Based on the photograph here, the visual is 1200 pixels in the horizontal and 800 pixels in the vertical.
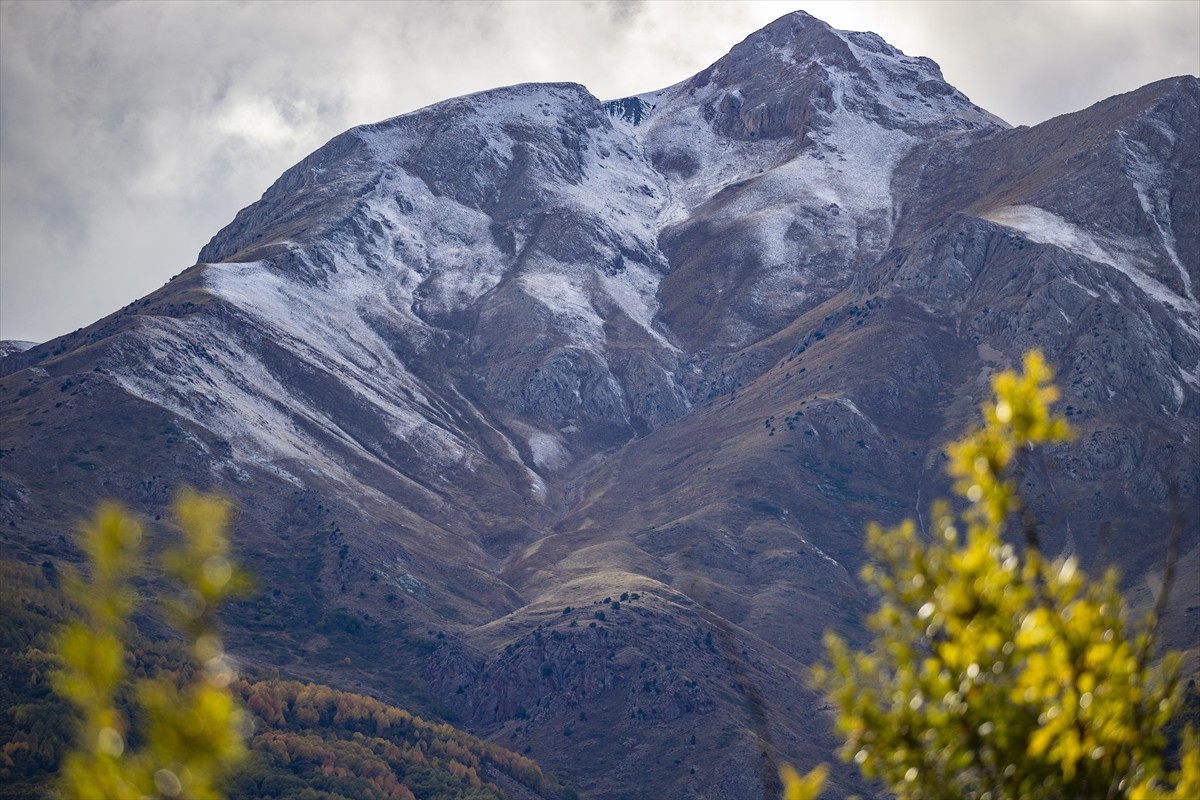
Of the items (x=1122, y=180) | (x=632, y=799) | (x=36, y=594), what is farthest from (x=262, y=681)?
(x=1122, y=180)

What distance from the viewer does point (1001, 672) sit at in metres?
10.6

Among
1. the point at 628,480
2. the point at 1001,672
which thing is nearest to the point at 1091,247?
the point at 628,480

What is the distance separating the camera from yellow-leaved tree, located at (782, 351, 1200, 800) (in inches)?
400

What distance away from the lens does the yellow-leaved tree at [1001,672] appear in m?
10.2

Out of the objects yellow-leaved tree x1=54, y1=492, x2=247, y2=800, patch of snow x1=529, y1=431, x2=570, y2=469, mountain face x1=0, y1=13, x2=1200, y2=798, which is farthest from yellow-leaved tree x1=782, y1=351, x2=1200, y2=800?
patch of snow x1=529, y1=431, x2=570, y2=469

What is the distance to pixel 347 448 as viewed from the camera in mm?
168125

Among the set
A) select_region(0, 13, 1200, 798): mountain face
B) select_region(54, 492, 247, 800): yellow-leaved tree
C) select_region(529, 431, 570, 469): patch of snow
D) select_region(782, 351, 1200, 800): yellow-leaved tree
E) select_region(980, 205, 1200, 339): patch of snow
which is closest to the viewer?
select_region(54, 492, 247, 800): yellow-leaved tree

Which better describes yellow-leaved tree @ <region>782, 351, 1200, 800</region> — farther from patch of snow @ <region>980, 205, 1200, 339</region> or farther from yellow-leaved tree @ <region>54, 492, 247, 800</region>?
patch of snow @ <region>980, 205, 1200, 339</region>

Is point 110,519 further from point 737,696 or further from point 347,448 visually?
point 347,448

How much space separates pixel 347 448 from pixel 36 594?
62.4 metres

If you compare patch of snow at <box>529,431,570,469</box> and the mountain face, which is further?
patch of snow at <box>529,431,570,469</box>

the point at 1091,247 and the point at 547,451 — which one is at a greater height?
the point at 1091,247

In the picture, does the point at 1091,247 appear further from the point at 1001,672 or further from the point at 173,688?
the point at 173,688

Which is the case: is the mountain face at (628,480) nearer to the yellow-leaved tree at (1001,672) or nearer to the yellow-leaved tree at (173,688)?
the yellow-leaved tree at (1001,672)
